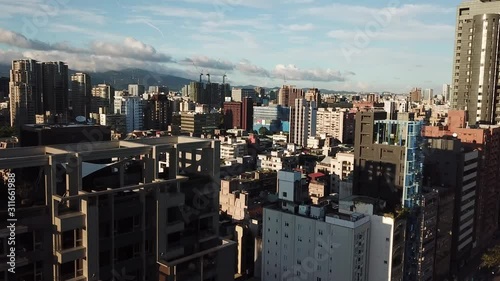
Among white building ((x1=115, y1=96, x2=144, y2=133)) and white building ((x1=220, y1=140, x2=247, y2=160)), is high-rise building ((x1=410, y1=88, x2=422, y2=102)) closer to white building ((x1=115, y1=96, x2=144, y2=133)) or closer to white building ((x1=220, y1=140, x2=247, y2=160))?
white building ((x1=115, y1=96, x2=144, y2=133))

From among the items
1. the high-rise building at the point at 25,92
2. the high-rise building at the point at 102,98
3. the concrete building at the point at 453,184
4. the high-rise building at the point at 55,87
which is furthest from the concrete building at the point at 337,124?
the high-rise building at the point at 25,92

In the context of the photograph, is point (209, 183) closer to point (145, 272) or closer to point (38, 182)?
point (145, 272)

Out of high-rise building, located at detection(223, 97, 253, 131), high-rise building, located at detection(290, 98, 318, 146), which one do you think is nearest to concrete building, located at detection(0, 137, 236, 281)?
high-rise building, located at detection(290, 98, 318, 146)

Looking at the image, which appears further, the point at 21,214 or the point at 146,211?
the point at 146,211

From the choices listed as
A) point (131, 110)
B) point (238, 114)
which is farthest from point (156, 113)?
point (238, 114)

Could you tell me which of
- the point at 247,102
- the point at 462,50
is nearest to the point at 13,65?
the point at 247,102
